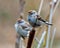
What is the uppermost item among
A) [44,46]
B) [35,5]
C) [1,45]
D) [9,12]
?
[35,5]

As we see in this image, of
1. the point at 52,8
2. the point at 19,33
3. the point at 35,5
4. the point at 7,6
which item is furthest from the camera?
the point at 7,6

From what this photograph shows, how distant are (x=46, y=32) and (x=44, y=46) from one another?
0.22 feet

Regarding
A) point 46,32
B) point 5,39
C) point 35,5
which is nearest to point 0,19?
point 5,39

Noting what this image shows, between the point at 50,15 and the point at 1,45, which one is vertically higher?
the point at 50,15

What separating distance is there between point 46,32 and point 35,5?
37 centimetres

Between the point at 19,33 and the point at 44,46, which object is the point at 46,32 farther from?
the point at 19,33

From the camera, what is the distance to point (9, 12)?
15.1 feet

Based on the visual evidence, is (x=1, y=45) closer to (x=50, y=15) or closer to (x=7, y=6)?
(x=7, y=6)

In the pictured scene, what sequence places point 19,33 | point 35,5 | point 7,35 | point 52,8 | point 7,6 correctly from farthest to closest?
point 7,6, point 7,35, point 35,5, point 19,33, point 52,8

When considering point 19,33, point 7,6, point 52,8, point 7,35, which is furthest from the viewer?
point 7,6

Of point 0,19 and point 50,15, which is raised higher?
point 50,15

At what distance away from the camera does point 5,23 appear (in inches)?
187

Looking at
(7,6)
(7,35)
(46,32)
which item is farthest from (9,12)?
(46,32)

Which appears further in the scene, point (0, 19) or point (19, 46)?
point (0, 19)
